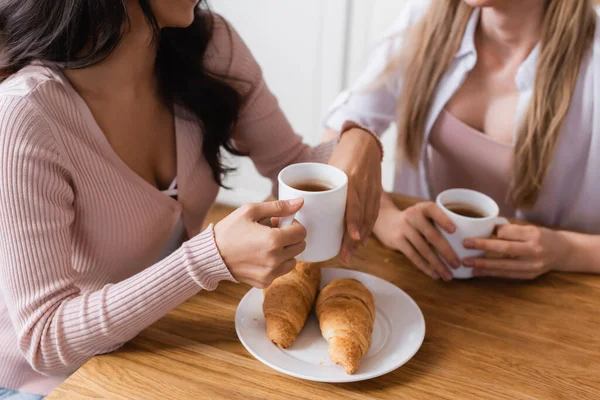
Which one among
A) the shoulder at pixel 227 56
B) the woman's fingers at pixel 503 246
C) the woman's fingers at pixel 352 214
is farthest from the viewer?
the shoulder at pixel 227 56

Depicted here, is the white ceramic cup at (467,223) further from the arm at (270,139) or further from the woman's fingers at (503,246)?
the arm at (270,139)

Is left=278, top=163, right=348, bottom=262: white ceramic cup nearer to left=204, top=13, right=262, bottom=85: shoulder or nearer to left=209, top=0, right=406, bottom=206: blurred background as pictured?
left=204, top=13, right=262, bottom=85: shoulder

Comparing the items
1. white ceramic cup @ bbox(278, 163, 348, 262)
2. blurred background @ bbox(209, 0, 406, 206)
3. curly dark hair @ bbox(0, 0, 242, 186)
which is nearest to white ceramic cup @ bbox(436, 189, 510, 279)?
white ceramic cup @ bbox(278, 163, 348, 262)

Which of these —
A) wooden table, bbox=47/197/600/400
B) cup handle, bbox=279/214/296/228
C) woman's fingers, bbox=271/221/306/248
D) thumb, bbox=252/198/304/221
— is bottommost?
wooden table, bbox=47/197/600/400

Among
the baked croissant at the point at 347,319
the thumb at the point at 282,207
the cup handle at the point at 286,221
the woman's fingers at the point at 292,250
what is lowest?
the baked croissant at the point at 347,319

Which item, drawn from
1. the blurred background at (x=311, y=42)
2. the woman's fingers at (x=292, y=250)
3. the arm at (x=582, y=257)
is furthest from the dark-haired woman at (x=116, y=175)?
the blurred background at (x=311, y=42)

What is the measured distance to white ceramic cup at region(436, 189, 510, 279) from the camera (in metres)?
0.99

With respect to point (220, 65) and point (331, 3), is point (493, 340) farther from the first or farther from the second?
point (331, 3)

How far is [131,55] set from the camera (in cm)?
103

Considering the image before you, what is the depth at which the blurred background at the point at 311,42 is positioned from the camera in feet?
8.18

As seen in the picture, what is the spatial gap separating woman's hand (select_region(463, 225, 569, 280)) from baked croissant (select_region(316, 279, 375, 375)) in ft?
0.77

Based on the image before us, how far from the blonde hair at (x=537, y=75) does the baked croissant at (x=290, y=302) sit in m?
0.61

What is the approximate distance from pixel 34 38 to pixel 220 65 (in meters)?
0.42

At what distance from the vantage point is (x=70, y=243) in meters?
0.90
